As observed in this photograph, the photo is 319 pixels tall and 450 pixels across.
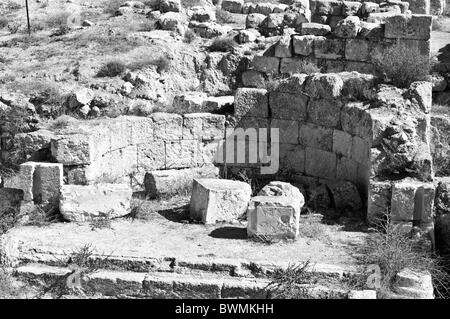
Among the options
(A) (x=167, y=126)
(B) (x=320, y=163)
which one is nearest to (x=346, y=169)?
(B) (x=320, y=163)

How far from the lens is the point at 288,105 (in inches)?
568

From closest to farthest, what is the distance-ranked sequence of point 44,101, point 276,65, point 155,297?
1. point 155,297
2. point 44,101
3. point 276,65

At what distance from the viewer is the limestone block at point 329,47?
1775cm

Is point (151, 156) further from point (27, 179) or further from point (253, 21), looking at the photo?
point (253, 21)

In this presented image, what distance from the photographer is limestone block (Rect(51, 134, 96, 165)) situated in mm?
12695

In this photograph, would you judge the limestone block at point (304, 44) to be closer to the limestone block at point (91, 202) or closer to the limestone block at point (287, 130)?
the limestone block at point (287, 130)

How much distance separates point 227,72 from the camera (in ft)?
61.0

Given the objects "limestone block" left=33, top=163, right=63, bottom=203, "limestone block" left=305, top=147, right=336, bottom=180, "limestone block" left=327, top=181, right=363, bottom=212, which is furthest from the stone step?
"limestone block" left=305, top=147, right=336, bottom=180

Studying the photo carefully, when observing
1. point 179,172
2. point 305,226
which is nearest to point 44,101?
point 179,172

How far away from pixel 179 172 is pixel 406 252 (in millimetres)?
5084

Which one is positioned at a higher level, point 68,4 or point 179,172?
point 68,4

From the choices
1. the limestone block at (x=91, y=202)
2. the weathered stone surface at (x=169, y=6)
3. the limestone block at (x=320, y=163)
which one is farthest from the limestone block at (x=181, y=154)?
the weathered stone surface at (x=169, y=6)

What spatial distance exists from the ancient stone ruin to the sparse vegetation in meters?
2.66

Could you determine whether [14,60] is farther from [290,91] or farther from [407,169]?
[407,169]
